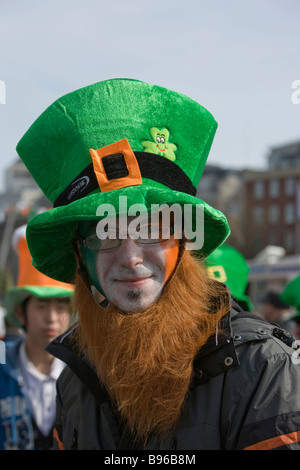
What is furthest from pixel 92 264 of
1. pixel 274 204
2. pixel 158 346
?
pixel 274 204

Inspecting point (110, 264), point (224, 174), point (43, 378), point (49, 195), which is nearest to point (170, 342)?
point (110, 264)

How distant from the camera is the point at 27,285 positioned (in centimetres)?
391

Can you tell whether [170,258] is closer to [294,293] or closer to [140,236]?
[140,236]

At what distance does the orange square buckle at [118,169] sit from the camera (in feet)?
6.29

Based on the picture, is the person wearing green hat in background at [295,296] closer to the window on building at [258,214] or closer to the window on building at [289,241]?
the window on building at [289,241]

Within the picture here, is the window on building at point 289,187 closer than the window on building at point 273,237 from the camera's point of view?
No

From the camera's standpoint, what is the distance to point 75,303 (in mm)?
2211

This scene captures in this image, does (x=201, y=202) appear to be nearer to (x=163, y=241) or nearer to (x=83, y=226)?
(x=163, y=241)

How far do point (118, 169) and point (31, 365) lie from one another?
2.17 meters

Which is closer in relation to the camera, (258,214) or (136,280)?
(136,280)

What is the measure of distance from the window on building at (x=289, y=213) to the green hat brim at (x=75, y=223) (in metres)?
59.7

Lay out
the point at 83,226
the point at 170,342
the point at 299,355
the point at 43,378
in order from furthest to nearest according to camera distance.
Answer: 1. the point at 43,378
2. the point at 83,226
3. the point at 170,342
4. the point at 299,355

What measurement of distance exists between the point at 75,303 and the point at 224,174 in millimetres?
64891

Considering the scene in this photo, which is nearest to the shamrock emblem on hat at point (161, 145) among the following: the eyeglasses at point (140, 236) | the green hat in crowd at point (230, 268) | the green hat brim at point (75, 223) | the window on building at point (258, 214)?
the green hat brim at point (75, 223)
